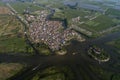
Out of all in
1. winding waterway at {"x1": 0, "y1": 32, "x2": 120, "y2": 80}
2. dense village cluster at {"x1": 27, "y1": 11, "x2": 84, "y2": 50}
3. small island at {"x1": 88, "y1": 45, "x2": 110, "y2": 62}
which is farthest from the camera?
dense village cluster at {"x1": 27, "y1": 11, "x2": 84, "y2": 50}

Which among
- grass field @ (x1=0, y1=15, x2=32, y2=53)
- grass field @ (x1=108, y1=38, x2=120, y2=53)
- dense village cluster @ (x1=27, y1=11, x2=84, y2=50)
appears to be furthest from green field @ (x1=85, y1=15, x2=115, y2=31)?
grass field @ (x1=0, y1=15, x2=32, y2=53)

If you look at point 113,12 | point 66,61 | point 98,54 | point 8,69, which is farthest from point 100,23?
point 8,69

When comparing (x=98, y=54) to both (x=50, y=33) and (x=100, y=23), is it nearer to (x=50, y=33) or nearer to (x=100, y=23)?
(x=50, y=33)

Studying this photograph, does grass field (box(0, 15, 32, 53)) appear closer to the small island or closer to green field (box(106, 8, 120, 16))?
the small island

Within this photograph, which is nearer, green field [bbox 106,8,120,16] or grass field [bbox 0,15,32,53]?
grass field [bbox 0,15,32,53]

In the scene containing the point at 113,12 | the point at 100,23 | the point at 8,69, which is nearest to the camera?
the point at 8,69

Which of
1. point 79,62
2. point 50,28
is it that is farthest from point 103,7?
point 79,62

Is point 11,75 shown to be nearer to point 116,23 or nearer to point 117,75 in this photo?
point 117,75
